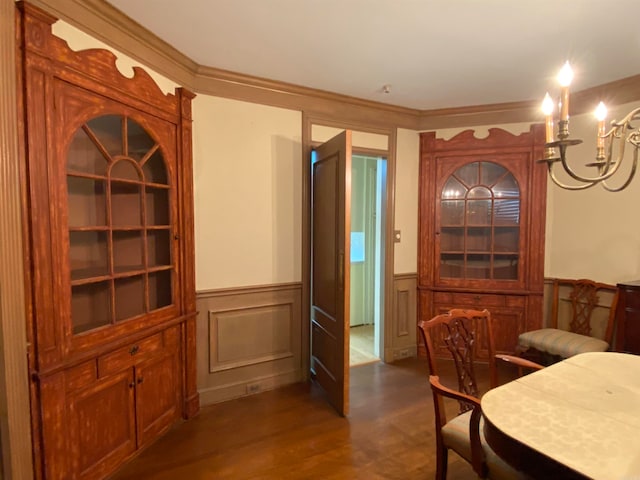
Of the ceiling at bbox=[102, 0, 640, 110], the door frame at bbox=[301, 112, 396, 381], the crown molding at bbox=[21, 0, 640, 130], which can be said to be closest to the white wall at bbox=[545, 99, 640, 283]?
the crown molding at bbox=[21, 0, 640, 130]

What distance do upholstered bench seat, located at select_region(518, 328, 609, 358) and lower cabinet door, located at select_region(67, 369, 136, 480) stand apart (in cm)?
304

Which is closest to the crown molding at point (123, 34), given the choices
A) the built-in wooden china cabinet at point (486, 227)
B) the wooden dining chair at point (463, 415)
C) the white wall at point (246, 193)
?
the white wall at point (246, 193)

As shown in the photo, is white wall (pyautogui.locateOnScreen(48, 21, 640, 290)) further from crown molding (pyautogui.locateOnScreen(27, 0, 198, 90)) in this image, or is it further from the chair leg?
the chair leg

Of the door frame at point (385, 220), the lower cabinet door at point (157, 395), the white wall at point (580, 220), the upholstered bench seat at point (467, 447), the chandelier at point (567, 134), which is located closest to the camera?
the chandelier at point (567, 134)

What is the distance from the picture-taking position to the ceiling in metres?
1.89

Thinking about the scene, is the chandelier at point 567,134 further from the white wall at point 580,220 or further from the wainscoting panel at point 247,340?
the wainscoting panel at point 247,340

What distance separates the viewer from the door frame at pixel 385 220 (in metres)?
3.08

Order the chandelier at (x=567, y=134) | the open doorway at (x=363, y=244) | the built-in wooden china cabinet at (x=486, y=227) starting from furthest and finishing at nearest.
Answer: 1. the open doorway at (x=363, y=244)
2. the built-in wooden china cabinet at (x=486, y=227)
3. the chandelier at (x=567, y=134)

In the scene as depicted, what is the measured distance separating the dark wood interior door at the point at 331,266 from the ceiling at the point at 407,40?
584 millimetres

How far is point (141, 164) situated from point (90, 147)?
300 millimetres

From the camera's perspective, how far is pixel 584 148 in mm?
3158

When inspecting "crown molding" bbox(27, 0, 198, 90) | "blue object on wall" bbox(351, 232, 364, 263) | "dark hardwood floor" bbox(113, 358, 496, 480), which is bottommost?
"dark hardwood floor" bbox(113, 358, 496, 480)

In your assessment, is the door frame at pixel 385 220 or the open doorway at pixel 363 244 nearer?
the door frame at pixel 385 220

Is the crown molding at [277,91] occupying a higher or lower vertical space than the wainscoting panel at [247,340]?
higher
